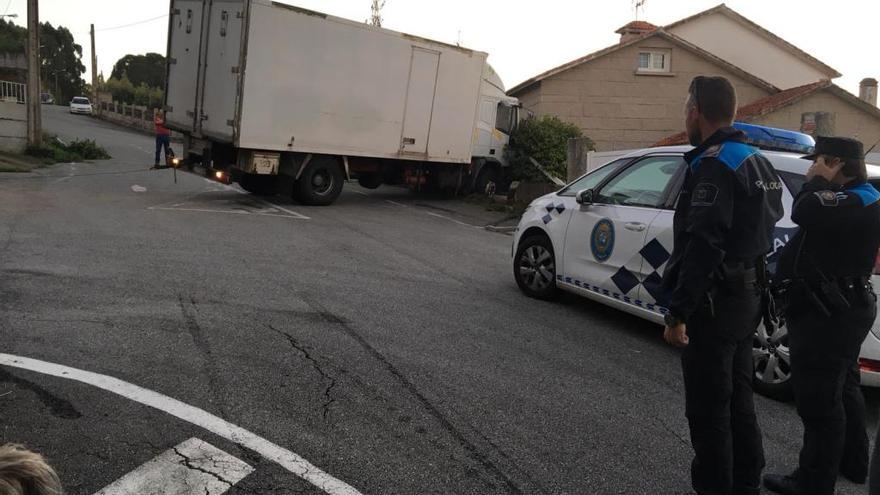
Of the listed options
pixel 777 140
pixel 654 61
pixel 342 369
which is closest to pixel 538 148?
pixel 654 61

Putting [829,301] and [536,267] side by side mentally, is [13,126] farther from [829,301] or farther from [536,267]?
[829,301]

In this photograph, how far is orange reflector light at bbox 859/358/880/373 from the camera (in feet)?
13.3

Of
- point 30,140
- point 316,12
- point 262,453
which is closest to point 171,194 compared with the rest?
point 316,12

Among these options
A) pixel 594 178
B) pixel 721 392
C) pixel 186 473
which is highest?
pixel 594 178

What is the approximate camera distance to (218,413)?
11.6ft

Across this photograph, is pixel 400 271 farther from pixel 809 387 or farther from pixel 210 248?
pixel 809 387

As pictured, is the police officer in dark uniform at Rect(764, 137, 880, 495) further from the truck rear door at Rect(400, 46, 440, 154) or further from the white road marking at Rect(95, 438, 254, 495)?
the truck rear door at Rect(400, 46, 440, 154)

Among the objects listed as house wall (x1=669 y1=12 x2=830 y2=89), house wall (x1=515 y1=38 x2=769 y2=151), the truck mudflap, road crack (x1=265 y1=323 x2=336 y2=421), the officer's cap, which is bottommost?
road crack (x1=265 y1=323 x2=336 y2=421)

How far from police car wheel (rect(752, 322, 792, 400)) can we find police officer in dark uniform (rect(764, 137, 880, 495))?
1.31 meters

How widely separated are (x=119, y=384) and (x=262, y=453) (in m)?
1.19

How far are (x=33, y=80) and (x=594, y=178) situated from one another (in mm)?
20181

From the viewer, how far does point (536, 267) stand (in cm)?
680

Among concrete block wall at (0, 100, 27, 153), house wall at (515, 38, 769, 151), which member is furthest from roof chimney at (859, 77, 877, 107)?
concrete block wall at (0, 100, 27, 153)

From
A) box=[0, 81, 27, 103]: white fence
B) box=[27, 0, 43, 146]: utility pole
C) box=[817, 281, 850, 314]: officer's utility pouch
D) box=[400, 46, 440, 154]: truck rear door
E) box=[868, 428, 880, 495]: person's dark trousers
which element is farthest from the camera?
box=[0, 81, 27, 103]: white fence
